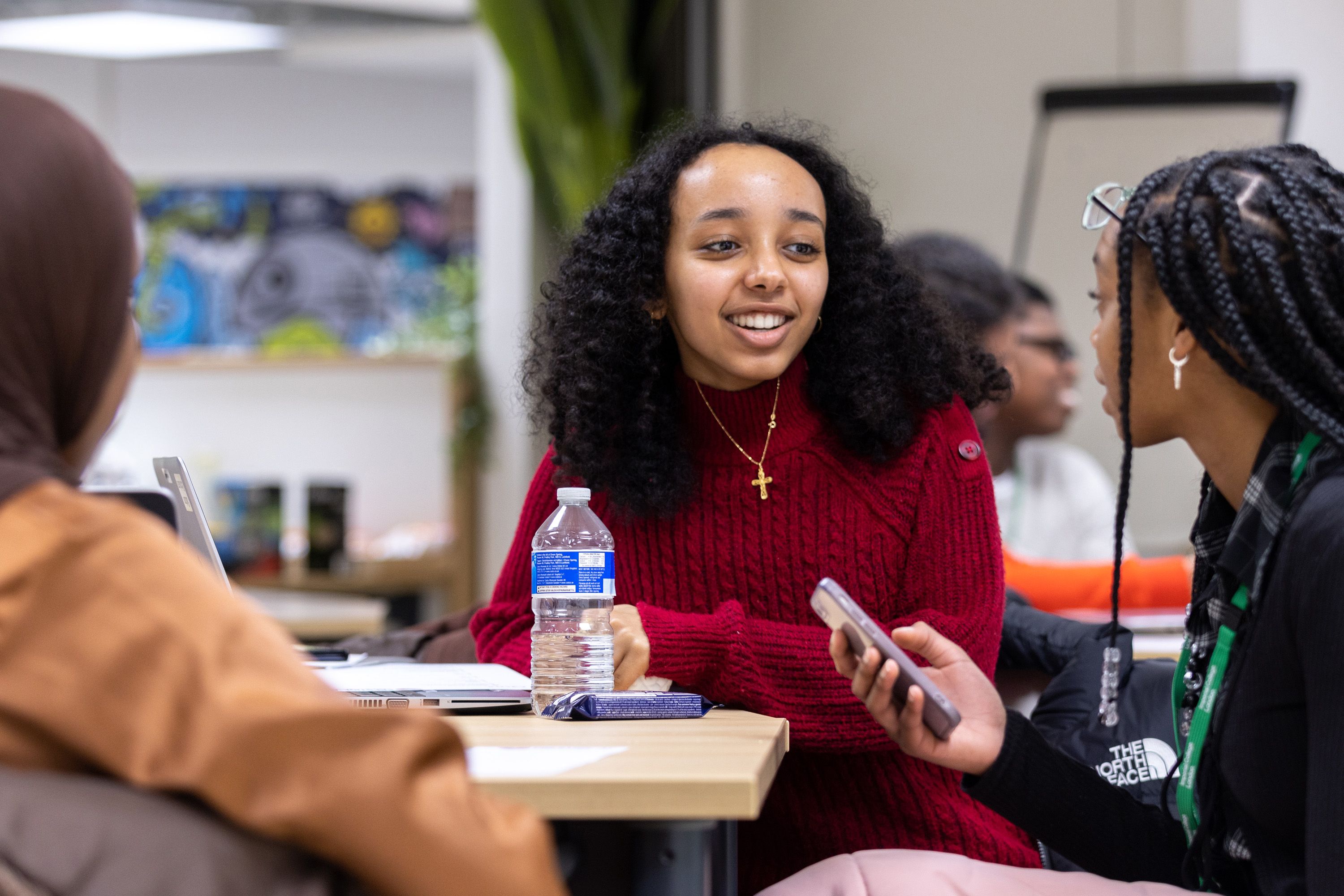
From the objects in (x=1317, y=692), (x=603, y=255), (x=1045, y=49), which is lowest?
(x=1317, y=692)

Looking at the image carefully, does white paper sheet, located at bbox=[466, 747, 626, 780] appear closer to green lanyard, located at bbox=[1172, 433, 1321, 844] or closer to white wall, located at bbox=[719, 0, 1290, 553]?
green lanyard, located at bbox=[1172, 433, 1321, 844]

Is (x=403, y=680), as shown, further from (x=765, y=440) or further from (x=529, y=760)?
(x=765, y=440)

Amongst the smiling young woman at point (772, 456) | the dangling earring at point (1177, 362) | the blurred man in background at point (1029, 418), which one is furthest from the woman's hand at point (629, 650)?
the blurred man in background at point (1029, 418)

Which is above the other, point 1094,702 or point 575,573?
point 575,573

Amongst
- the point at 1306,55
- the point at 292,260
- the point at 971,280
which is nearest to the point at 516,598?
the point at 971,280

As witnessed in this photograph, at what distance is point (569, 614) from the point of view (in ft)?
4.97

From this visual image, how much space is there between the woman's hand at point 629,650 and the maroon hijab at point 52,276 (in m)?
0.73

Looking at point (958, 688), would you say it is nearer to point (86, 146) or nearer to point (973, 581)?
point (973, 581)

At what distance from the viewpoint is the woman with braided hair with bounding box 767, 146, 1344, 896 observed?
1.10 metres

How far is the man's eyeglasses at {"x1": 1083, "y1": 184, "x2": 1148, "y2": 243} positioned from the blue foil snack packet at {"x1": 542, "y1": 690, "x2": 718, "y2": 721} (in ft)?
2.08

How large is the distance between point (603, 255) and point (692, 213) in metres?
0.14

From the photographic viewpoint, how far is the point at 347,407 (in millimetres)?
5145

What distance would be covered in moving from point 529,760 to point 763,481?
71cm

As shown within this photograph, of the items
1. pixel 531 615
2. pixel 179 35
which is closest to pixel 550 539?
pixel 531 615
